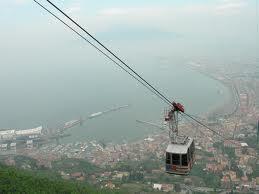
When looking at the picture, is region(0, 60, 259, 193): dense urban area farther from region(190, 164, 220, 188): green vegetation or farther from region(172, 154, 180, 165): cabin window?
region(172, 154, 180, 165): cabin window

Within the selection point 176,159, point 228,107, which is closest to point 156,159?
point 228,107

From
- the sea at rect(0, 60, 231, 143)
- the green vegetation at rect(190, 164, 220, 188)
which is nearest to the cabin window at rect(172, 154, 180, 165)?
the green vegetation at rect(190, 164, 220, 188)

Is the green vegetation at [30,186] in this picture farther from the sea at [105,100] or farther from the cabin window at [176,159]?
the sea at [105,100]

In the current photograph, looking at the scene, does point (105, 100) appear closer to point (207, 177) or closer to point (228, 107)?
point (228, 107)

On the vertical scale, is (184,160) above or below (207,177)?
above

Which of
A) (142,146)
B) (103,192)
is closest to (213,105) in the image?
(142,146)

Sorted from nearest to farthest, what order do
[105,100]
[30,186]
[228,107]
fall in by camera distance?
[30,186], [228,107], [105,100]

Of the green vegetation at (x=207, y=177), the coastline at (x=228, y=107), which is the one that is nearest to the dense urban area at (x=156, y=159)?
the green vegetation at (x=207, y=177)
